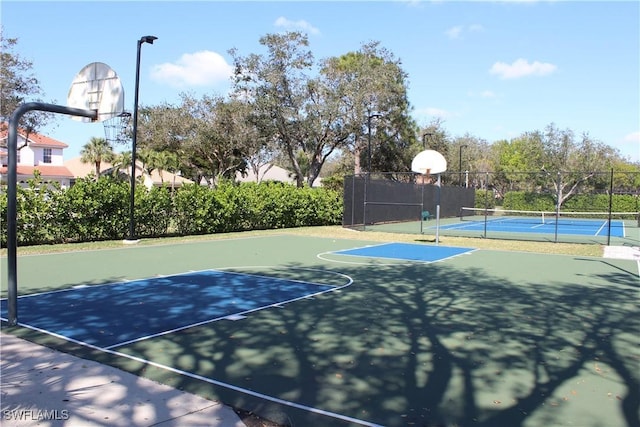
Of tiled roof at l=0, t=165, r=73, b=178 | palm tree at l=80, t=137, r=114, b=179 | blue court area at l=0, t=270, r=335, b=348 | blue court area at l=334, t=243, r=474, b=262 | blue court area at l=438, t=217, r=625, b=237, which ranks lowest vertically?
blue court area at l=0, t=270, r=335, b=348

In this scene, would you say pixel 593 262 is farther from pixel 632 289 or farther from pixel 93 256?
pixel 93 256

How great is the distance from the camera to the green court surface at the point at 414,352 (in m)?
3.71

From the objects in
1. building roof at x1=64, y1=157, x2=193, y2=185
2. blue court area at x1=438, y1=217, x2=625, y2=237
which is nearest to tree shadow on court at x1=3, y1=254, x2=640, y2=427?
blue court area at x1=438, y1=217, x2=625, y2=237

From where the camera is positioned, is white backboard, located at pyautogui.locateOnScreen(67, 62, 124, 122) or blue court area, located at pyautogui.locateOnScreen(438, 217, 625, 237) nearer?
white backboard, located at pyautogui.locateOnScreen(67, 62, 124, 122)

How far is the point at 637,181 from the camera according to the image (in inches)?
1891

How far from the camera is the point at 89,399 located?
3648 mm

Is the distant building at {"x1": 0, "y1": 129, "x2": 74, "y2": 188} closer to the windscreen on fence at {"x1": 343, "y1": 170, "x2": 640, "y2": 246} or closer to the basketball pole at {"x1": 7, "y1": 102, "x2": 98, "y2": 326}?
the windscreen on fence at {"x1": 343, "y1": 170, "x2": 640, "y2": 246}

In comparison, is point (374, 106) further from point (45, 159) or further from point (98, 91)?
point (45, 159)

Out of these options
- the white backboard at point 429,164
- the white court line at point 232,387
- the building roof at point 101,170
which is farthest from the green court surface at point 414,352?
the building roof at point 101,170

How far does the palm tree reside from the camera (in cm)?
4489

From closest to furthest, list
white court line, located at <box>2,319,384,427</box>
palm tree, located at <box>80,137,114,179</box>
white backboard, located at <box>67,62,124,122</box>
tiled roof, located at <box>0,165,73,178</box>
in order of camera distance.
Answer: white court line, located at <box>2,319,384,427</box> < white backboard, located at <box>67,62,124,122</box> < tiled roof, located at <box>0,165,73,178</box> < palm tree, located at <box>80,137,114,179</box>

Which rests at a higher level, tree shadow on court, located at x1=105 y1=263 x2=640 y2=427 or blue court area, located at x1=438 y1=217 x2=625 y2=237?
blue court area, located at x1=438 y1=217 x2=625 y2=237

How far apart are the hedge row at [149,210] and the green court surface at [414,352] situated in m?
4.32

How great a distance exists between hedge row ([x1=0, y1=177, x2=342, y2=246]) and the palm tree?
29.1 m
